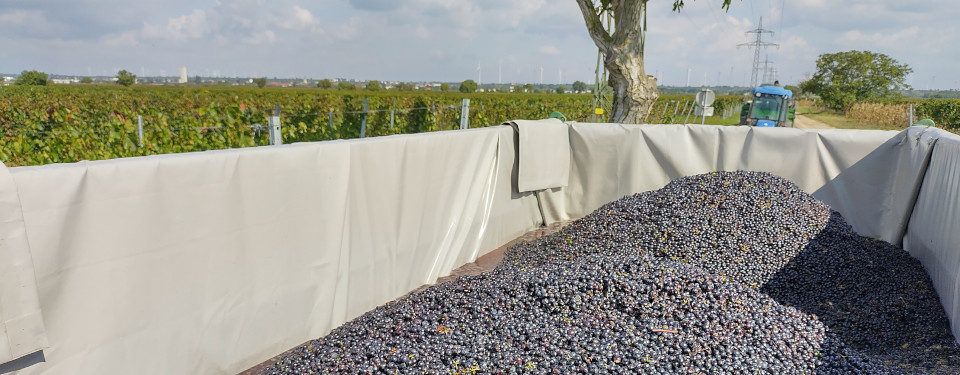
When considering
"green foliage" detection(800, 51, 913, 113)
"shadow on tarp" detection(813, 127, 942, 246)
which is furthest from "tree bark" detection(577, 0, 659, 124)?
"green foliage" detection(800, 51, 913, 113)

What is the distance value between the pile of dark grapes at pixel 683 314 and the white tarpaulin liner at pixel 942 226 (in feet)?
0.35

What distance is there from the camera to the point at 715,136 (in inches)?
230

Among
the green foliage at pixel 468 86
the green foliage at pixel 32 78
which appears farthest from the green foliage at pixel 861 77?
the green foliage at pixel 32 78

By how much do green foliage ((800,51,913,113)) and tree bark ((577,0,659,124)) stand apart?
147 ft

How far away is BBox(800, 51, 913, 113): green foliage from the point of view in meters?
46.9

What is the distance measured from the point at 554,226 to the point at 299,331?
3276mm

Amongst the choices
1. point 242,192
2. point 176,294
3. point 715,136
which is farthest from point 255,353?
point 715,136

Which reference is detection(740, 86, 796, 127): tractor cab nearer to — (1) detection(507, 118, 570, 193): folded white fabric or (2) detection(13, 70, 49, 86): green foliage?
(1) detection(507, 118, 570, 193): folded white fabric

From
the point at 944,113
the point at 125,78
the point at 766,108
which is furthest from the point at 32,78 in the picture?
the point at 944,113

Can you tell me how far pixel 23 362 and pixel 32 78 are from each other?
163 feet

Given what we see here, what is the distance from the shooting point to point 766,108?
55.3 ft

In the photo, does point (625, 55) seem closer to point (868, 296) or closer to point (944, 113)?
point (868, 296)

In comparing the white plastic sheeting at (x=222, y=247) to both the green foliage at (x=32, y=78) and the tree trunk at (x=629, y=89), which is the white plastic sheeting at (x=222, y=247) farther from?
the green foliage at (x=32, y=78)

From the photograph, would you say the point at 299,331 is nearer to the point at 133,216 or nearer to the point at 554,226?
the point at 133,216
